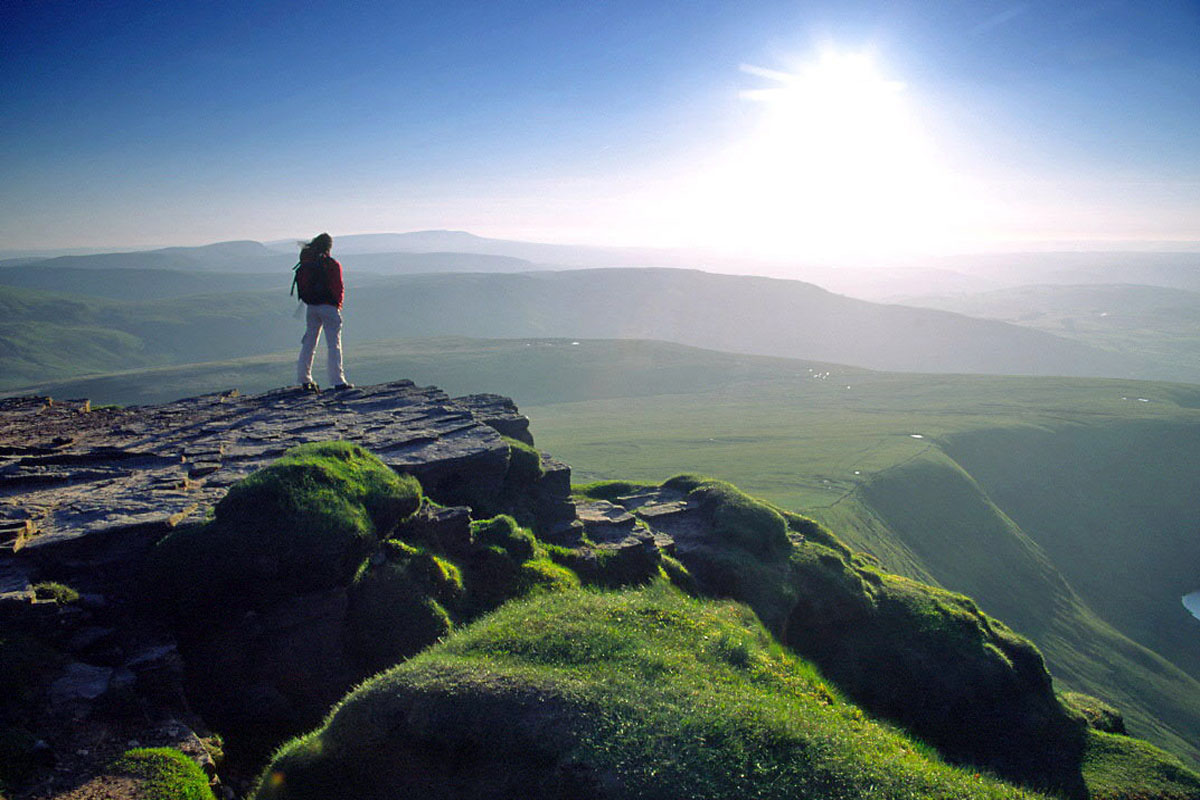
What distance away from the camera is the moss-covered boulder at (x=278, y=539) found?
40.3ft

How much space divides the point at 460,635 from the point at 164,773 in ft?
16.6

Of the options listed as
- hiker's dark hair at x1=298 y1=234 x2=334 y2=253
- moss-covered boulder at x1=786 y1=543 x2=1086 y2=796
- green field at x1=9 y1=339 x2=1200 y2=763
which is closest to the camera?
moss-covered boulder at x1=786 y1=543 x2=1086 y2=796

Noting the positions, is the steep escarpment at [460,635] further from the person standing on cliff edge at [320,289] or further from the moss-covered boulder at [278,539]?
the person standing on cliff edge at [320,289]

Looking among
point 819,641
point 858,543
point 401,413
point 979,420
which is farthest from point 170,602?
point 979,420

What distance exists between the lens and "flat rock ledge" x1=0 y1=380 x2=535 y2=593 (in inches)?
502

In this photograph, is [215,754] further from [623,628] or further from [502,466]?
[502,466]

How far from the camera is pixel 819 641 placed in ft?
65.4

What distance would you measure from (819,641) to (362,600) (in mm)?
13994

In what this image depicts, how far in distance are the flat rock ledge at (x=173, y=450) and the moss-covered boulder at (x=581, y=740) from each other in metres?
6.51

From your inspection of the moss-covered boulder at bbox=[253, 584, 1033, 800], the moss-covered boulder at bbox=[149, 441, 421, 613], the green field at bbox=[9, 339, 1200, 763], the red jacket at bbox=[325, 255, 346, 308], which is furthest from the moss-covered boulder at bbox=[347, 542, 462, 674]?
the green field at bbox=[9, 339, 1200, 763]

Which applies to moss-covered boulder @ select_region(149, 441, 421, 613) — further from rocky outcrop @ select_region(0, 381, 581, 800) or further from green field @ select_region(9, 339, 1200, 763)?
green field @ select_region(9, 339, 1200, 763)

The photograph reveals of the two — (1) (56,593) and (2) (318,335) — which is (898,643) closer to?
(1) (56,593)

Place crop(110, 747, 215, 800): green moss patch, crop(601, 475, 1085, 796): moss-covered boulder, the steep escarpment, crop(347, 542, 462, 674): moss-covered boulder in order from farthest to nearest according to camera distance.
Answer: crop(601, 475, 1085, 796): moss-covered boulder, crop(347, 542, 462, 674): moss-covered boulder, the steep escarpment, crop(110, 747, 215, 800): green moss patch

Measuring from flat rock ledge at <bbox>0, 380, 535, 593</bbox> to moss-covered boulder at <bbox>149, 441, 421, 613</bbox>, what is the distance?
1265 mm
